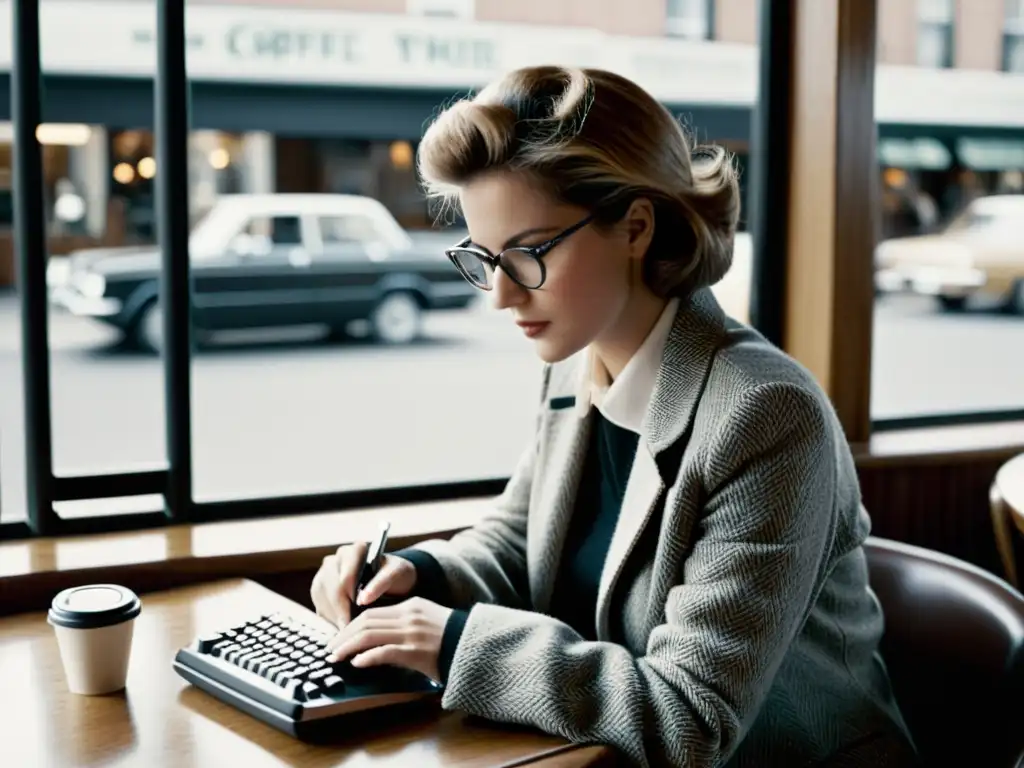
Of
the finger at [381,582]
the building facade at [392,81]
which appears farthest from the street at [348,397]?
the finger at [381,582]

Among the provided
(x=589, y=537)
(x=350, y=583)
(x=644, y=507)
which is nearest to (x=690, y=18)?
(x=589, y=537)

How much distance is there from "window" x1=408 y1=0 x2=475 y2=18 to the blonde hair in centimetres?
117

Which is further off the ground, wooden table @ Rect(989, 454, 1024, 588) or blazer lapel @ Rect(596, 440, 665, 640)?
blazer lapel @ Rect(596, 440, 665, 640)

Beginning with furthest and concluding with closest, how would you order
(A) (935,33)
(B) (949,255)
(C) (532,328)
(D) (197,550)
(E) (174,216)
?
(B) (949,255)
(A) (935,33)
(E) (174,216)
(D) (197,550)
(C) (532,328)

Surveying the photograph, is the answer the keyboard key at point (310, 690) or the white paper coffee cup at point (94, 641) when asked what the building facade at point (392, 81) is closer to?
the white paper coffee cup at point (94, 641)

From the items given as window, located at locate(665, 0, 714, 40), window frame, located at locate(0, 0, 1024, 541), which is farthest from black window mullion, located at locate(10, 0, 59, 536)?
window, located at locate(665, 0, 714, 40)

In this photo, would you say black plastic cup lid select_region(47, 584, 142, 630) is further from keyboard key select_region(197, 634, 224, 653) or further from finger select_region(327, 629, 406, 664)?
finger select_region(327, 629, 406, 664)

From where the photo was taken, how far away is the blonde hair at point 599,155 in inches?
54.1

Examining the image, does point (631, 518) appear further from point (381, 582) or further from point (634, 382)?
point (381, 582)

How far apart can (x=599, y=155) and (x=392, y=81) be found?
1.37 metres

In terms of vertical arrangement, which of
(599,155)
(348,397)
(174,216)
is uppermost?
(599,155)

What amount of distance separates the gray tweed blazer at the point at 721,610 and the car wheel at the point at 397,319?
147 cm

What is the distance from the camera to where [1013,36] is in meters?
2.99

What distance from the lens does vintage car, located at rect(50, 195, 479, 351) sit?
2.41 m
